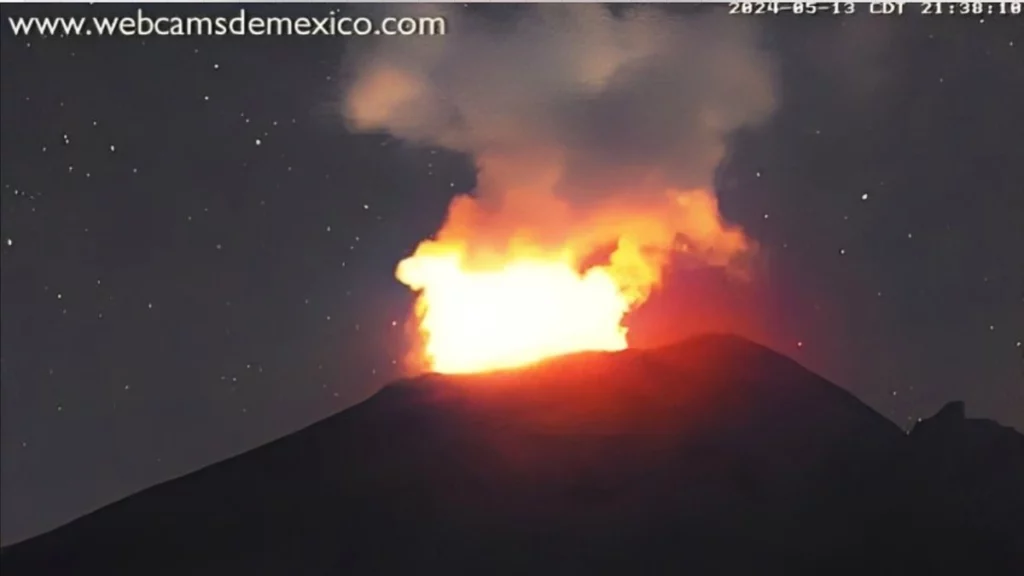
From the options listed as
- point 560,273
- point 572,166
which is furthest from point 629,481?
point 572,166

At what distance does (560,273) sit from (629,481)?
0.27 m

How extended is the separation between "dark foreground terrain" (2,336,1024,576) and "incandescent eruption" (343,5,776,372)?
0.07m

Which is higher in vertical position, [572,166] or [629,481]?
[572,166]

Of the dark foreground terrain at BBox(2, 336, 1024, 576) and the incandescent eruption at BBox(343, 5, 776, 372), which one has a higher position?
the incandescent eruption at BBox(343, 5, 776, 372)

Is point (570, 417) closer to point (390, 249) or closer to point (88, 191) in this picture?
point (390, 249)

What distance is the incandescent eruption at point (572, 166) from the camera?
121 centimetres

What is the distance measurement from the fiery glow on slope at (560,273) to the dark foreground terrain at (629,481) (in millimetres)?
33

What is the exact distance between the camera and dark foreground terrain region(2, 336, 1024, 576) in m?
1.19

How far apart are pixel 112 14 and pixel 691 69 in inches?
27.4

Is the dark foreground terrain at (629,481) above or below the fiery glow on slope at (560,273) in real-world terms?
below

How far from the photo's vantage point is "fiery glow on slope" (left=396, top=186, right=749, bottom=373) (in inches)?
48.1

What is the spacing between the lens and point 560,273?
4.03ft

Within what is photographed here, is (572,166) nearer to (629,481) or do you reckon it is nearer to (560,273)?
(560,273)

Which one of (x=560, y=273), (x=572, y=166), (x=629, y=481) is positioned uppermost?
(x=572, y=166)
